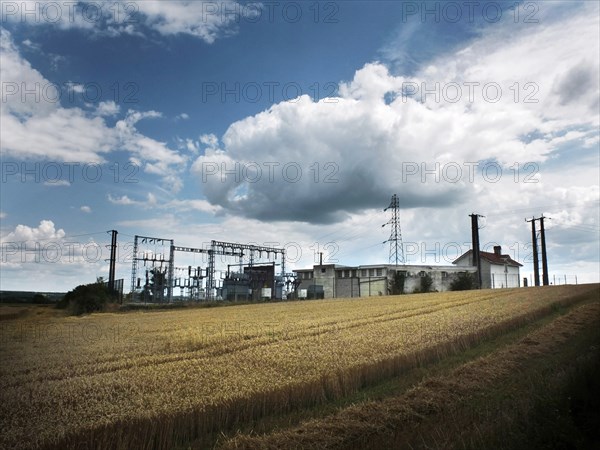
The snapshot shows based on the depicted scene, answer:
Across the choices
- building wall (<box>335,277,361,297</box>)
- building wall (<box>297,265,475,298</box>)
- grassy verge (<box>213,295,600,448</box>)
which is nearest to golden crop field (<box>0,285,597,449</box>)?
grassy verge (<box>213,295,600,448</box>)

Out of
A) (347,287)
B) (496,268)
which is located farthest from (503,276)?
(347,287)

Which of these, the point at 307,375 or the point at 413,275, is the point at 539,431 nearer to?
the point at 307,375

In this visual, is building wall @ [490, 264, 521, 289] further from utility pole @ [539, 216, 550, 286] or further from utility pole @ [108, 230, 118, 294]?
utility pole @ [108, 230, 118, 294]

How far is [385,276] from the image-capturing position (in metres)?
85.6

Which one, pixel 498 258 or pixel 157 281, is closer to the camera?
pixel 157 281

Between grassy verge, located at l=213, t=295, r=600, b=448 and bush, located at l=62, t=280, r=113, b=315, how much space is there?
147ft

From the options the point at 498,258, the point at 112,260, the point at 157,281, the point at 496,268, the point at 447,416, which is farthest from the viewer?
the point at 498,258

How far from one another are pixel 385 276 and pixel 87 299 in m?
50.9

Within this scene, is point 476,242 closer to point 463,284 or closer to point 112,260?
point 463,284

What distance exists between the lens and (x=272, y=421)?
888 cm

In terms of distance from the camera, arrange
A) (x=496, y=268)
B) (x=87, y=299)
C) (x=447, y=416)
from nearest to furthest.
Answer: (x=447, y=416)
(x=87, y=299)
(x=496, y=268)

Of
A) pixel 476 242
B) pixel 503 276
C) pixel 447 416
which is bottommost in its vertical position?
pixel 447 416

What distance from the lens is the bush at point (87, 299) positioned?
49.7 metres

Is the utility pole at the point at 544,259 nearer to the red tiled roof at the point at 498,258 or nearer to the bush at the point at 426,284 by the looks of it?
the red tiled roof at the point at 498,258
